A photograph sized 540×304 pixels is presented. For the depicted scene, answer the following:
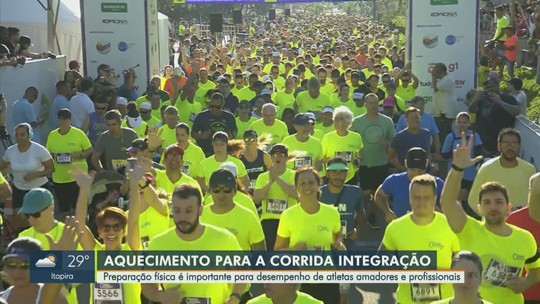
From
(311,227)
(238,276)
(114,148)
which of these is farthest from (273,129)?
(238,276)

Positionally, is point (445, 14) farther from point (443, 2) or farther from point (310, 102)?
point (310, 102)

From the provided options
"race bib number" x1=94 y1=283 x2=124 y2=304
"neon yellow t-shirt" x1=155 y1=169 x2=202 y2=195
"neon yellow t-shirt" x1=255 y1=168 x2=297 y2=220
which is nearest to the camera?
"race bib number" x1=94 y1=283 x2=124 y2=304

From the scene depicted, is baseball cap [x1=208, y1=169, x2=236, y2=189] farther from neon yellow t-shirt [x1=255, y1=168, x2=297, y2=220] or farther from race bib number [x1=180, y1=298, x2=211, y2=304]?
neon yellow t-shirt [x1=255, y1=168, x2=297, y2=220]

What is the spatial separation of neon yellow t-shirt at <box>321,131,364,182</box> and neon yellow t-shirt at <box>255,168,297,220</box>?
2076mm

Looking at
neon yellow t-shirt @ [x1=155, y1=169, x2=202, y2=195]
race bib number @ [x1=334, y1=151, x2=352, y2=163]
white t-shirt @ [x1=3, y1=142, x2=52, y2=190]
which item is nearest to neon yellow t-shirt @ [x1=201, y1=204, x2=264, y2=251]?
neon yellow t-shirt @ [x1=155, y1=169, x2=202, y2=195]

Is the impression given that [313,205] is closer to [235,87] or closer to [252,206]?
[252,206]

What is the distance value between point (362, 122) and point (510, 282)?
5.76 m

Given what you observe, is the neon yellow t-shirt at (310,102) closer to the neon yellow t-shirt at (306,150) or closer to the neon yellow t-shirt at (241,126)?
the neon yellow t-shirt at (241,126)

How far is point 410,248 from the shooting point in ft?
19.9

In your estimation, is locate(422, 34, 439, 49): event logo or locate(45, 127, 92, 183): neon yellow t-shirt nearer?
locate(45, 127, 92, 183): neon yellow t-shirt

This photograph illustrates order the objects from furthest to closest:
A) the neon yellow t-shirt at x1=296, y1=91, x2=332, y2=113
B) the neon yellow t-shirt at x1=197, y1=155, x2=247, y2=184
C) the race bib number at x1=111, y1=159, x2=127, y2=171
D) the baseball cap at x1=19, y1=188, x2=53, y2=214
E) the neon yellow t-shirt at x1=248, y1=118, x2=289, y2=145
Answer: the neon yellow t-shirt at x1=296, y1=91, x2=332, y2=113 < the neon yellow t-shirt at x1=248, y1=118, x2=289, y2=145 < the race bib number at x1=111, y1=159, x2=127, y2=171 < the neon yellow t-shirt at x1=197, y1=155, x2=247, y2=184 < the baseball cap at x1=19, y1=188, x2=53, y2=214

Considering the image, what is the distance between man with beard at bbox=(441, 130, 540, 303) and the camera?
5.70 meters

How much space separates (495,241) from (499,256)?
0.31ft

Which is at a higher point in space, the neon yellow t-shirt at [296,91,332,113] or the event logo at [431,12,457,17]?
the event logo at [431,12,457,17]
